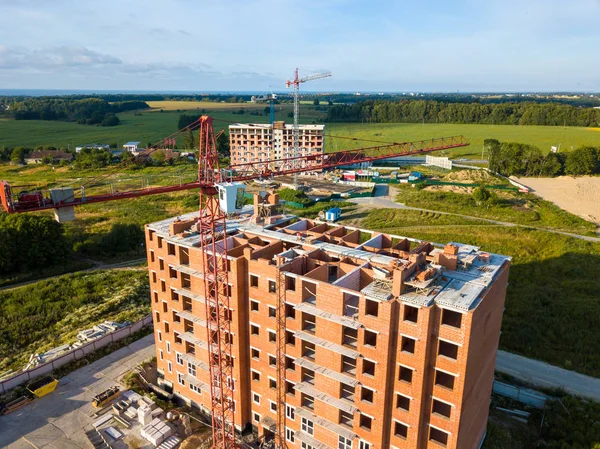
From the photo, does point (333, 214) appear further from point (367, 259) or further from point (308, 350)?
point (308, 350)

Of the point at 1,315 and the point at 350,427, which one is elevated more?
the point at 350,427

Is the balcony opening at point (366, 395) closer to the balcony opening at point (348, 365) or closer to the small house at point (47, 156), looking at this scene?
the balcony opening at point (348, 365)

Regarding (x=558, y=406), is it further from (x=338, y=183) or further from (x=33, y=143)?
(x=33, y=143)

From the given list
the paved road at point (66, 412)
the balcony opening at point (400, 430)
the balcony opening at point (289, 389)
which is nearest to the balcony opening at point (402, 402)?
the balcony opening at point (400, 430)

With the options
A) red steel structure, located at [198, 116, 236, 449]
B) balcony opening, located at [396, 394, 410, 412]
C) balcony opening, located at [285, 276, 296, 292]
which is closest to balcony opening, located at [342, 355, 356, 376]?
balcony opening, located at [396, 394, 410, 412]

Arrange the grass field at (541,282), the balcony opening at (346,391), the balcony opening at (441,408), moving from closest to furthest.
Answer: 1. the balcony opening at (441,408)
2. the balcony opening at (346,391)
3. the grass field at (541,282)

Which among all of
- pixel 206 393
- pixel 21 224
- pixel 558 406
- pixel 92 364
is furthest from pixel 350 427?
pixel 21 224

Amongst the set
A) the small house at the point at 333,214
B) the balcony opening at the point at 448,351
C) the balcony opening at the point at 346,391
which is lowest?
the small house at the point at 333,214
